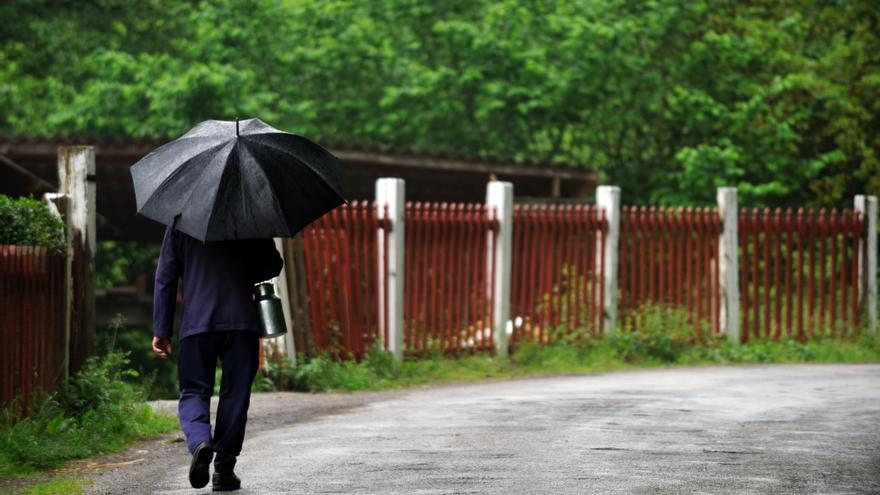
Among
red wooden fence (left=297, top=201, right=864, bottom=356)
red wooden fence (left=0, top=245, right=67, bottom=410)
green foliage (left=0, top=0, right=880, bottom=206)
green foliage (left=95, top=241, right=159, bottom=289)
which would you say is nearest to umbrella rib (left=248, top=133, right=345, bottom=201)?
red wooden fence (left=0, top=245, right=67, bottom=410)

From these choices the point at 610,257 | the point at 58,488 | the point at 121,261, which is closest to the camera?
the point at 58,488

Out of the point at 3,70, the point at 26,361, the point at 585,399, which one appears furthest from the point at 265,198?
the point at 3,70

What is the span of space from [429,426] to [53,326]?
2.65 m

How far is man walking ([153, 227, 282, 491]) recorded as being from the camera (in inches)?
262

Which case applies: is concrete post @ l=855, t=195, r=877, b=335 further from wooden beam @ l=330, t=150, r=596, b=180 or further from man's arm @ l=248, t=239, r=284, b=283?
man's arm @ l=248, t=239, r=284, b=283

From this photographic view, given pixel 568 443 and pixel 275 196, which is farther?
pixel 568 443

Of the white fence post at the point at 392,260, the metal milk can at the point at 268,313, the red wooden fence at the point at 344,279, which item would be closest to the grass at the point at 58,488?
the metal milk can at the point at 268,313

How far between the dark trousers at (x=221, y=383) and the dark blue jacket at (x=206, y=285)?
80 millimetres

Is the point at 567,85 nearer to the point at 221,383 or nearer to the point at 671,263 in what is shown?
the point at 671,263

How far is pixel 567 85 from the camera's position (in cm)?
2236

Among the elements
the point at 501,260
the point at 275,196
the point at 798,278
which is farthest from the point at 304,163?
the point at 798,278

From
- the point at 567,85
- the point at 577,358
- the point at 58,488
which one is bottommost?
the point at 58,488

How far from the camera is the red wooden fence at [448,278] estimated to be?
1396cm

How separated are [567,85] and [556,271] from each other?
302 inches
